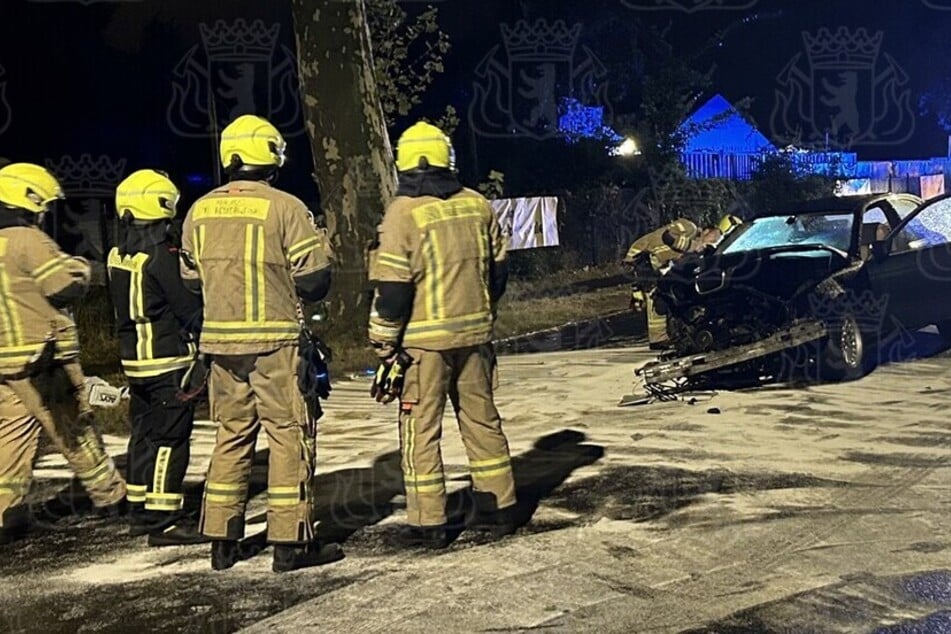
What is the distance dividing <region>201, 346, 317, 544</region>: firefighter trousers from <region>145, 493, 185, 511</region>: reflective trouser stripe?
0.61m

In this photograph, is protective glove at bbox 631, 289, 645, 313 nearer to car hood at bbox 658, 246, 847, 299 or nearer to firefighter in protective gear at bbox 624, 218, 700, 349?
firefighter in protective gear at bbox 624, 218, 700, 349

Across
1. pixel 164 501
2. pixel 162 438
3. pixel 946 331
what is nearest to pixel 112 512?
pixel 164 501

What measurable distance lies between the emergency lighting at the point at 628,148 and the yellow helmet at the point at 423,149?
21.8 m

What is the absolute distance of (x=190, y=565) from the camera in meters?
5.51

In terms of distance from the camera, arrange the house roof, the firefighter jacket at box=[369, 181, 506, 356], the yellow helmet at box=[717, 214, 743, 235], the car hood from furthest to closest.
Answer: the house roof → the yellow helmet at box=[717, 214, 743, 235] → the car hood → the firefighter jacket at box=[369, 181, 506, 356]

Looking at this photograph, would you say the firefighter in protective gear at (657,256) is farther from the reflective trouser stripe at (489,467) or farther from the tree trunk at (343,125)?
the reflective trouser stripe at (489,467)

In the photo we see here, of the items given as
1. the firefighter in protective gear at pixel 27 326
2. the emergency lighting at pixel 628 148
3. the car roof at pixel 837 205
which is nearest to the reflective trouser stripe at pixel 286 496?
the firefighter in protective gear at pixel 27 326

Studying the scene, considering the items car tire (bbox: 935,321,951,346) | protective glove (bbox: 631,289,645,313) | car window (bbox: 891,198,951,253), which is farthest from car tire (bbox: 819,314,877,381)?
protective glove (bbox: 631,289,645,313)

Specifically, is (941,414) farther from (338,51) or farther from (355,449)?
(338,51)

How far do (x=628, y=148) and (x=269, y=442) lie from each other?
2317 centimetres

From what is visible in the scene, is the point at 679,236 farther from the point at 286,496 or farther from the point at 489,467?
the point at 286,496

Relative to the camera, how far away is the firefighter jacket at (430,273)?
550cm

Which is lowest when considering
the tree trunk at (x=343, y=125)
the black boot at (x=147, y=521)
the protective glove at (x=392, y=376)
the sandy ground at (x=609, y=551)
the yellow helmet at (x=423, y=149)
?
the sandy ground at (x=609, y=551)

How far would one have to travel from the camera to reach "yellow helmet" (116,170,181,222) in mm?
5910
